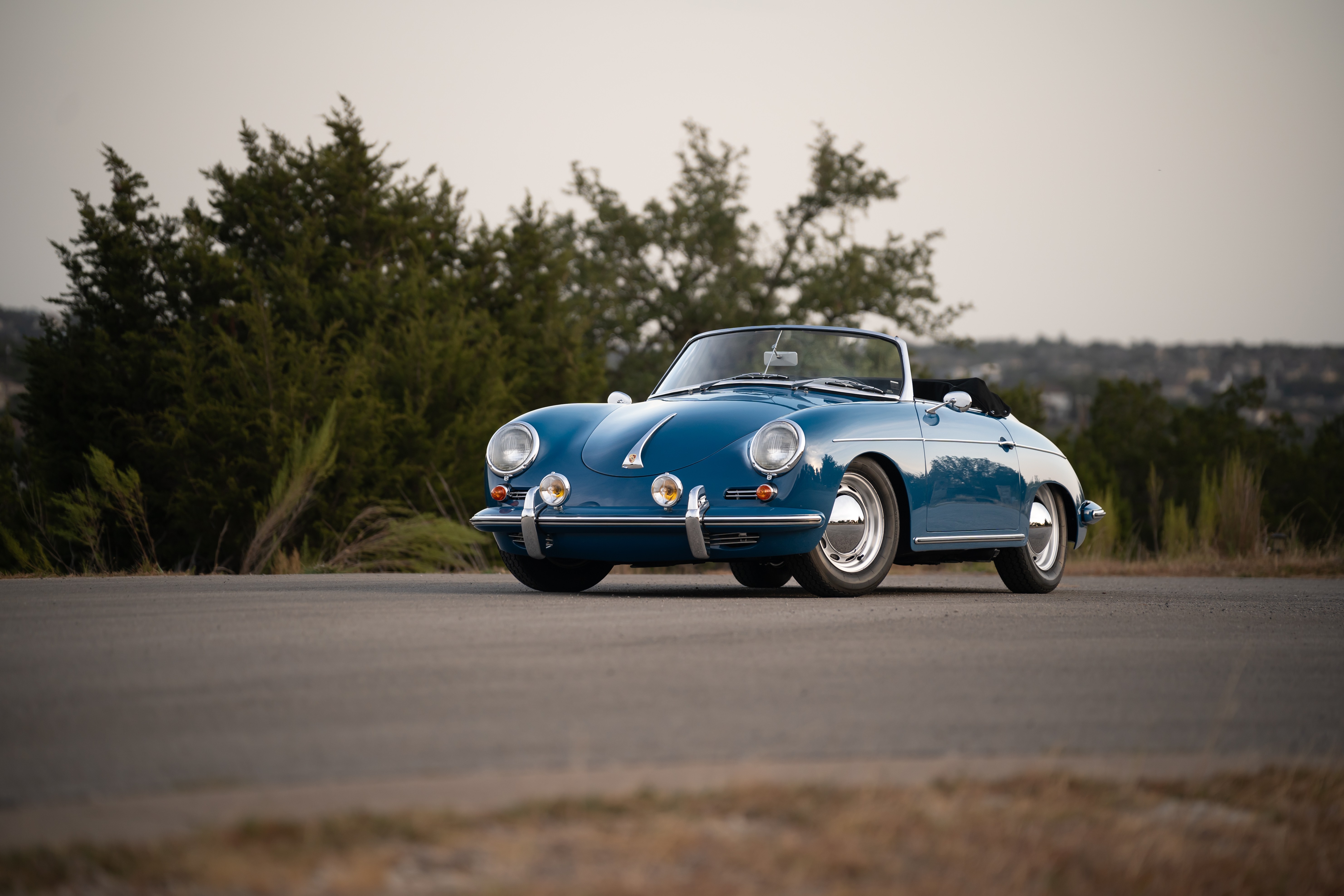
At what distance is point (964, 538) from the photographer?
27.6 ft

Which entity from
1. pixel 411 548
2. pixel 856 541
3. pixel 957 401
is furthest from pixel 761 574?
pixel 411 548

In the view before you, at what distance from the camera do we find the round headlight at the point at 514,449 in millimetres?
8008

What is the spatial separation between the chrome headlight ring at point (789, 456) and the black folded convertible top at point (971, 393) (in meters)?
1.93

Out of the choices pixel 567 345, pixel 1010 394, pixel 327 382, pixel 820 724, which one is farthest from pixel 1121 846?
pixel 1010 394

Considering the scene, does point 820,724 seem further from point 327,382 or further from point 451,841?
point 327,382

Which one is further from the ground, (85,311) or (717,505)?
(85,311)

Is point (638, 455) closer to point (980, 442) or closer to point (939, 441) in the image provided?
point (939, 441)

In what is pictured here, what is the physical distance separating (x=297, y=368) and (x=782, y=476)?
36.2ft

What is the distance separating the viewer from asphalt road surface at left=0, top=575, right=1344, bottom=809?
3381 mm

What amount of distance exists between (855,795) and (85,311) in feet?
86.4

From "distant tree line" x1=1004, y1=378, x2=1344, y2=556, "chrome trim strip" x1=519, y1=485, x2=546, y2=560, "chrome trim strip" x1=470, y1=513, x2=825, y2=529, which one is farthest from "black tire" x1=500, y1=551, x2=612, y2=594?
"distant tree line" x1=1004, y1=378, x2=1344, y2=556

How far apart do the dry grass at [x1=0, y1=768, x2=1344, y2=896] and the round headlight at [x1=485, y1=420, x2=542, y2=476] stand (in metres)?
5.11

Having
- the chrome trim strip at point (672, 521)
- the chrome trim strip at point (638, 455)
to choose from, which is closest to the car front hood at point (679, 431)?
the chrome trim strip at point (638, 455)

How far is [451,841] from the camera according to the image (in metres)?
2.60
